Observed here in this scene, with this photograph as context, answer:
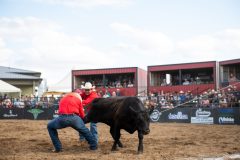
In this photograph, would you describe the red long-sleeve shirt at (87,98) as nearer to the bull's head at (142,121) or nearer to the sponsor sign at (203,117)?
the bull's head at (142,121)

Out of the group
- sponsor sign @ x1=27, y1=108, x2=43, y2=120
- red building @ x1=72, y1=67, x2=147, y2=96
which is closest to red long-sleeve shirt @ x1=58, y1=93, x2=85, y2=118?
sponsor sign @ x1=27, y1=108, x2=43, y2=120

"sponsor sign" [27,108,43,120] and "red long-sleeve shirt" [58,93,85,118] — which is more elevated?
"red long-sleeve shirt" [58,93,85,118]

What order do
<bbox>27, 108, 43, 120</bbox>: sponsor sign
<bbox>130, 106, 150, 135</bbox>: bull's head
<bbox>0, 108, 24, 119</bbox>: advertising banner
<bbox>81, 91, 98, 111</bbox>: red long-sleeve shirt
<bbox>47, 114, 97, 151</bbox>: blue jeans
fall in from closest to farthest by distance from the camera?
<bbox>130, 106, 150, 135</bbox>: bull's head → <bbox>47, 114, 97, 151</bbox>: blue jeans → <bbox>81, 91, 98, 111</bbox>: red long-sleeve shirt → <bbox>27, 108, 43, 120</bbox>: sponsor sign → <bbox>0, 108, 24, 119</bbox>: advertising banner

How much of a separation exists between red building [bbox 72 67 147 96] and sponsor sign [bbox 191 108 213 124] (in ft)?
29.0

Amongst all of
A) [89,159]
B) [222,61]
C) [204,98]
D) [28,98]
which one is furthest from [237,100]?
[28,98]

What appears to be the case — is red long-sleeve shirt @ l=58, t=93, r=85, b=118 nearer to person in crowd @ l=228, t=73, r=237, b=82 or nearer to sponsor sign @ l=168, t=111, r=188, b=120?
sponsor sign @ l=168, t=111, r=188, b=120

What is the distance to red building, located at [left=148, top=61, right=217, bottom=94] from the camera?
26.2 meters

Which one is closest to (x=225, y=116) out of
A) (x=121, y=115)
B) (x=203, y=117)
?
(x=203, y=117)

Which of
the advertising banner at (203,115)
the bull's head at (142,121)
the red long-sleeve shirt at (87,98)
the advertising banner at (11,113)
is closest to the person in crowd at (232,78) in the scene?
the advertising banner at (203,115)

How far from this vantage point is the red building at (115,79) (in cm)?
2890

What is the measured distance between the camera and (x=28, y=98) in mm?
26453

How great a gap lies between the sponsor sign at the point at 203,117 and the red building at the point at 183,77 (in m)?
6.49

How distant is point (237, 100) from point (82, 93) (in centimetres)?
1059

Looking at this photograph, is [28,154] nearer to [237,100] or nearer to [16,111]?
[237,100]
